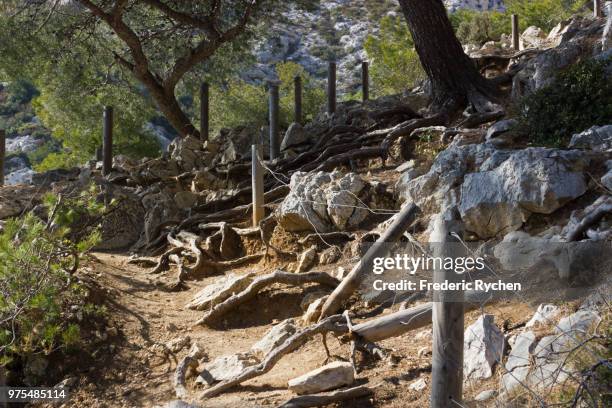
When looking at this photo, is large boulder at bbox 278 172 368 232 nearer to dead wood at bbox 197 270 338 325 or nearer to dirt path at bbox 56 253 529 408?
dirt path at bbox 56 253 529 408

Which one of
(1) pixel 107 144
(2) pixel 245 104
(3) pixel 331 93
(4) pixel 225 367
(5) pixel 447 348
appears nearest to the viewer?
(5) pixel 447 348

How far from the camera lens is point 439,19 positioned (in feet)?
33.5

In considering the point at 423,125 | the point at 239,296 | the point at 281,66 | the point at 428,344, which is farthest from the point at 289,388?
the point at 281,66

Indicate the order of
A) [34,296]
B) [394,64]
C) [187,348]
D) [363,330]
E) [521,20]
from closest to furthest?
[363,330] → [34,296] → [187,348] → [394,64] → [521,20]

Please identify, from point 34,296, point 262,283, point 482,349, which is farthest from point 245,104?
point 482,349

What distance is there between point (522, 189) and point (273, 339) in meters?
2.48

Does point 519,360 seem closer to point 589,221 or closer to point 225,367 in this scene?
point 589,221

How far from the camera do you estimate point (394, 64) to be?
2364 centimetres

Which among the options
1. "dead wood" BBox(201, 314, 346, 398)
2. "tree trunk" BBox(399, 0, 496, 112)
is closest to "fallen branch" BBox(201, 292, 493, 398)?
"dead wood" BBox(201, 314, 346, 398)

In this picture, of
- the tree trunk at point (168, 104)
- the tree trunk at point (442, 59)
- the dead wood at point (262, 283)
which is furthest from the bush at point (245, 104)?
the dead wood at point (262, 283)

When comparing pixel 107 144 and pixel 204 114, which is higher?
pixel 204 114

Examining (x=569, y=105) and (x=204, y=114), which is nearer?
(x=569, y=105)

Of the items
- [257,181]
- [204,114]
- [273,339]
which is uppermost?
[204,114]

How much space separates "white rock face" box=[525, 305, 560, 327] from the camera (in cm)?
470
